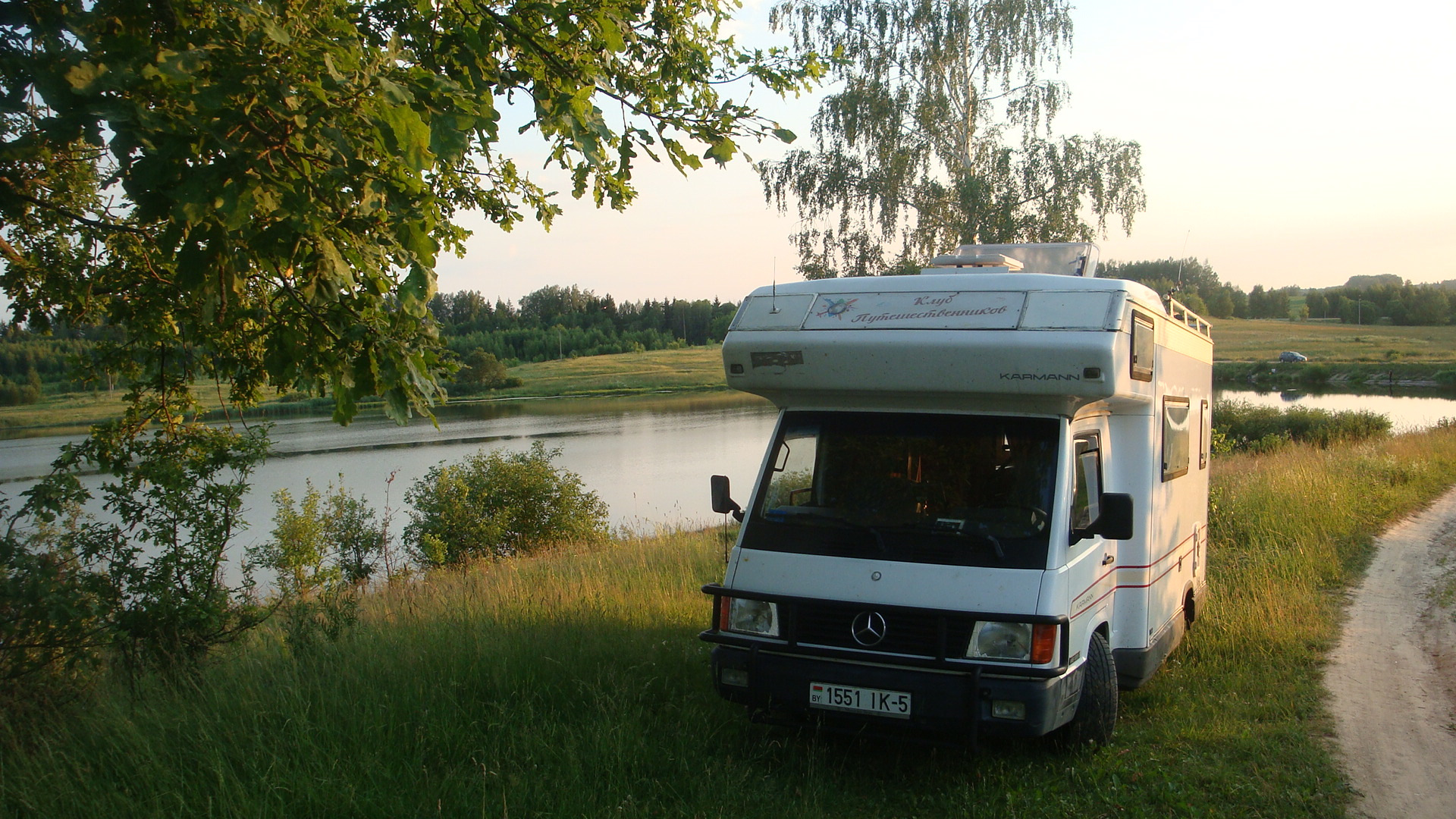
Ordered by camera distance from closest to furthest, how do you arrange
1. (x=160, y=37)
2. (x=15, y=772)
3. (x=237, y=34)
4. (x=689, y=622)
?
(x=237, y=34)
(x=160, y=37)
(x=15, y=772)
(x=689, y=622)

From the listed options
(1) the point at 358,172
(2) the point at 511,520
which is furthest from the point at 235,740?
(2) the point at 511,520

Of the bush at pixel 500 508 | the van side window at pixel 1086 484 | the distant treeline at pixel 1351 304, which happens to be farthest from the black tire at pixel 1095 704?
the distant treeline at pixel 1351 304

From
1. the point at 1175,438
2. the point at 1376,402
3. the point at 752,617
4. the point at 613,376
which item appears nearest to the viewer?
the point at 752,617

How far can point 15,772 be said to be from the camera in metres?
4.29

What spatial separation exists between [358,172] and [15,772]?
10.5ft

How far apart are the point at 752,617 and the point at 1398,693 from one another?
468cm

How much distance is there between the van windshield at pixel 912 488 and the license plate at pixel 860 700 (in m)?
0.67

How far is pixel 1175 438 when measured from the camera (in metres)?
6.79

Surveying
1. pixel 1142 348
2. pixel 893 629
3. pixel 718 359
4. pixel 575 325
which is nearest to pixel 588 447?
pixel 718 359

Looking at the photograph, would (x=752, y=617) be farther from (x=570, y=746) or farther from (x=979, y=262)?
(x=979, y=262)

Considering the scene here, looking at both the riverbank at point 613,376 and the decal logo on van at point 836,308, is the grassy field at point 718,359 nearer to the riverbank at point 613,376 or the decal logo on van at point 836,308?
the riverbank at point 613,376

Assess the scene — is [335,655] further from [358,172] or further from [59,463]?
[358,172]

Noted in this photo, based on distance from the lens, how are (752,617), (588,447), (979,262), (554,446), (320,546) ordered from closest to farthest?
(752,617), (979,262), (320,546), (554,446), (588,447)

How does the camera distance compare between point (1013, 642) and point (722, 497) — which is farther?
point (722, 497)
